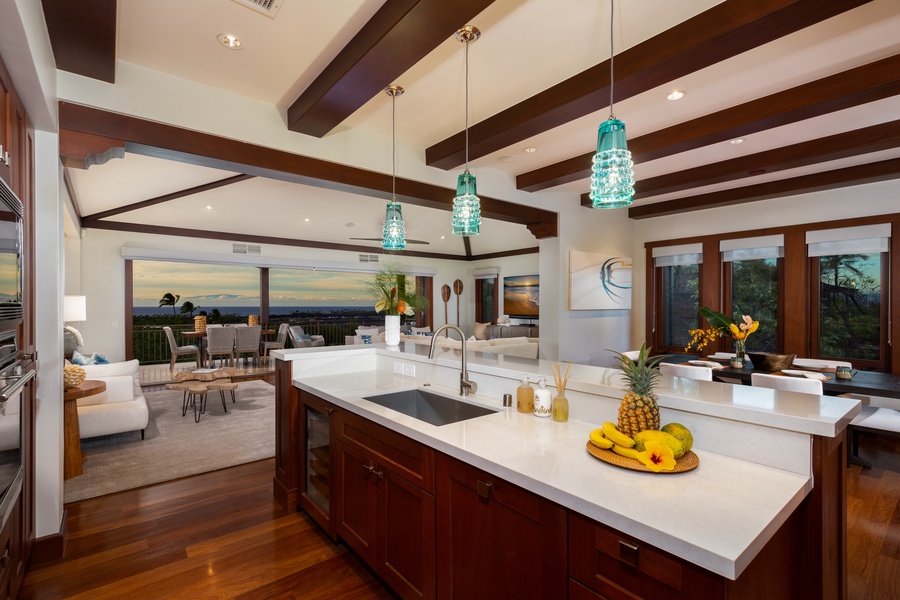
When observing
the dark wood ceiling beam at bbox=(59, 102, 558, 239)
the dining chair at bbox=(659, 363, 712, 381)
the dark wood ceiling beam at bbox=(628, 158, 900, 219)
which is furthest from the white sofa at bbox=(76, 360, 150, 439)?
the dark wood ceiling beam at bbox=(628, 158, 900, 219)

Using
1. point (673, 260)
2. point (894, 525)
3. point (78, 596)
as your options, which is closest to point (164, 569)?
point (78, 596)

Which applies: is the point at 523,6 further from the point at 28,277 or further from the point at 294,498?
the point at 294,498

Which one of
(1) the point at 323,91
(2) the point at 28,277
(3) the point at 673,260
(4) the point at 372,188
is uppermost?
(1) the point at 323,91

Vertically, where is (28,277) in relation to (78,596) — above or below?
above

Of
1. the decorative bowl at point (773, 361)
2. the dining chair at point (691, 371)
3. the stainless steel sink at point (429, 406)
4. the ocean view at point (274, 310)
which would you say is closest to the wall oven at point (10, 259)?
the stainless steel sink at point (429, 406)

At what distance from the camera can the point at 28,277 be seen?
80.3 inches

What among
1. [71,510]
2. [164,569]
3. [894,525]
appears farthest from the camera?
[71,510]

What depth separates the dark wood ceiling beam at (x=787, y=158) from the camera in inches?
135

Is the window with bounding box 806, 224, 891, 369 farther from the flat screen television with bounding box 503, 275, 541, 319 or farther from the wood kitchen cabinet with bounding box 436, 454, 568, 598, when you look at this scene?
the wood kitchen cabinet with bounding box 436, 454, 568, 598

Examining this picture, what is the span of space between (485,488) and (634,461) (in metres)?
0.48

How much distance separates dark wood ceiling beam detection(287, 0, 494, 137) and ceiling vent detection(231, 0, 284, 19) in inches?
15.1

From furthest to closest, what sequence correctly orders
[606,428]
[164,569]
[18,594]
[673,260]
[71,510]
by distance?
[673,260] < [71,510] < [164,569] < [18,594] < [606,428]

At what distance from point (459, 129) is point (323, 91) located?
1.29 meters

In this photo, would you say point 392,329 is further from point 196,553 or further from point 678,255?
point 678,255
